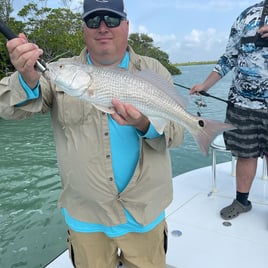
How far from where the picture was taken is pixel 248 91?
9.58ft

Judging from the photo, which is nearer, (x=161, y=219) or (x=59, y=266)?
(x=161, y=219)

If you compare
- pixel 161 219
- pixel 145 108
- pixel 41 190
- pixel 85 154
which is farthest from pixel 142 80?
pixel 41 190

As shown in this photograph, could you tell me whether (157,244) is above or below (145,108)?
below

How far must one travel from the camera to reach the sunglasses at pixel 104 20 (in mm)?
1734

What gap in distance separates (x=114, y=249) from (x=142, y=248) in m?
0.17

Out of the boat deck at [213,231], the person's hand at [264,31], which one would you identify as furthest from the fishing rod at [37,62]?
the person's hand at [264,31]

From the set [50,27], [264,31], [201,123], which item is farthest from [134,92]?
[50,27]

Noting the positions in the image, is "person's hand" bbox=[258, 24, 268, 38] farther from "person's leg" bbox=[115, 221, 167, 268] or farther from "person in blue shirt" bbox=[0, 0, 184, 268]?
"person's leg" bbox=[115, 221, 167, 268]

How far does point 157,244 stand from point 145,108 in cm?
87

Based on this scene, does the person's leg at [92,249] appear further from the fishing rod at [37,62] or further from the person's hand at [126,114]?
the fishing rod at [37,62]

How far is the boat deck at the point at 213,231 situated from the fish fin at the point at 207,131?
3.90 feet

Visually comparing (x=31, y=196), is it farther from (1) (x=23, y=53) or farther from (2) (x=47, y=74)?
(1) (x=23, y=53)

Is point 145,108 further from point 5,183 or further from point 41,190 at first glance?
point 5,183

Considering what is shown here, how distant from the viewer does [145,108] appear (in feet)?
5.64
